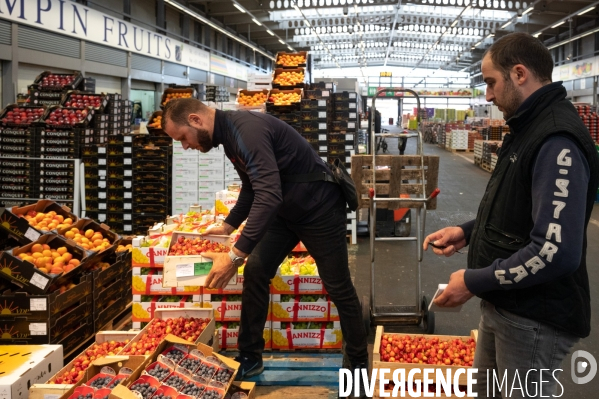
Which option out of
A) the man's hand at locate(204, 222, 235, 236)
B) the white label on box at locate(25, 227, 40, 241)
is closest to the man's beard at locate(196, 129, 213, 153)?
the man's hand at locate(204, 222, 235, 236)

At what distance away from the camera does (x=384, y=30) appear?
3216 centimetres

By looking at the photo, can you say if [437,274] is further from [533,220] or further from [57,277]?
[533,220]

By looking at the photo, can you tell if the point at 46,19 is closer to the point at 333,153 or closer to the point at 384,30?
the point at 333,153

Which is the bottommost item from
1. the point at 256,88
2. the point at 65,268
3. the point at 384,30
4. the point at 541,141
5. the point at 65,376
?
the point at 65,376

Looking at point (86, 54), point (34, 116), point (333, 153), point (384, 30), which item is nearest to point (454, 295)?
point (333, 153)

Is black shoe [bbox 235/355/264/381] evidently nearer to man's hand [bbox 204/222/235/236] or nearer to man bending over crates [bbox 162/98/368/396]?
man bending over crates [bbox 162/98/368/396]

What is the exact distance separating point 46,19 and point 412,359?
11444 millimetres

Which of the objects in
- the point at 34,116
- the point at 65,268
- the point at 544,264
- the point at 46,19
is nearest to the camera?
the point at 544,264

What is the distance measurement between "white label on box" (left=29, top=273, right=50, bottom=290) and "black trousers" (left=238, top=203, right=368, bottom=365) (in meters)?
1.27

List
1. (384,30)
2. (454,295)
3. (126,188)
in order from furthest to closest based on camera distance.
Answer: (384,30) < (126,188) < (454,295)

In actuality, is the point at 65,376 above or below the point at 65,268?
below

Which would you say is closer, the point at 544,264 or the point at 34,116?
the point at 544,264

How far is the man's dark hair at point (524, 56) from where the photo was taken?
1796 mm

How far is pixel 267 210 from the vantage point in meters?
2.72
